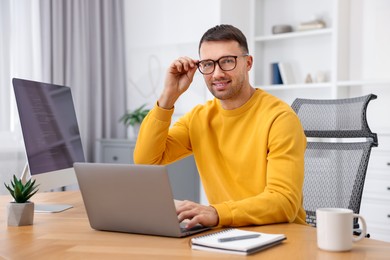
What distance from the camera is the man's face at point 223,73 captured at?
1776 millimetres

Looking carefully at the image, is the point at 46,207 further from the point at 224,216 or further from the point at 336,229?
the point at 336,229

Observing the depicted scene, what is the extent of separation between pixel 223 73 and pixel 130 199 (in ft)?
2.00

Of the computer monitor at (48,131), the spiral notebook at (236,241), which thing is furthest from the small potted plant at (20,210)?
the spiral notebook at (236,241)

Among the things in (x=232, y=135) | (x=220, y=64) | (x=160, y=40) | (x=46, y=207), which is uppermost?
(x=160, y=40)

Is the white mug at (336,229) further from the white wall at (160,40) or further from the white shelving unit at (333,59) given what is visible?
the white wall at (160,40)

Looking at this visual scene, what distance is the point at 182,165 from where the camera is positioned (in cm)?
420

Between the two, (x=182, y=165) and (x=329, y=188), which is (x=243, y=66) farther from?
(x=182, y=165)

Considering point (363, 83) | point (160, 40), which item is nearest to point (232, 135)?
point (363, 83)

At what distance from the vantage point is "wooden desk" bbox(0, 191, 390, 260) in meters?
1.15

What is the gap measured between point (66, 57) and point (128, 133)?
87cm

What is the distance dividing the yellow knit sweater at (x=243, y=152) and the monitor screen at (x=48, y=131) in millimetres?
276

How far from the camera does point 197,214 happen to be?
1392mm

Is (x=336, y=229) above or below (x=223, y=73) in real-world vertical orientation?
below

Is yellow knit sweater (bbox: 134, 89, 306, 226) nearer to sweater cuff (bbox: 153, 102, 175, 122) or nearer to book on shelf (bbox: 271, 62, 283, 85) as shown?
sweater cuff (bbox: 153, 102, 175, 122)
